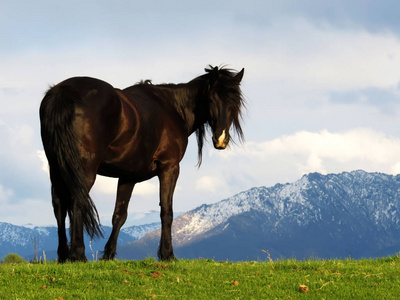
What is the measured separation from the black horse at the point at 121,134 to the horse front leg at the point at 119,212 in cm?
2

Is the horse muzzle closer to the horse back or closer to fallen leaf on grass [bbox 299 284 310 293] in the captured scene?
the horse back

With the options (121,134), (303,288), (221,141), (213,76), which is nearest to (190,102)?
(213,76)

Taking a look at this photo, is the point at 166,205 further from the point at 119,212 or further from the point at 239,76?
the point at 239,76

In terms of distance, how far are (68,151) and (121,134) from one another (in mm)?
1254

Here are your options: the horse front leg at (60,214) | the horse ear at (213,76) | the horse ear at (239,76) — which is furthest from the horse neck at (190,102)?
the horse front leg at (60,214)

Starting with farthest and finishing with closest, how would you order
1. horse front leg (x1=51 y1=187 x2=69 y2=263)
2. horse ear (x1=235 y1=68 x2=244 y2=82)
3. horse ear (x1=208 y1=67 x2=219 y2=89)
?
horse ear (x1=235 y1=68 x2=244 y2=82) < horse ear (x1=208 y1=67 x2=219 y2=89) < horse front leg (x1=51 y1=187 x2=69 y2=263)

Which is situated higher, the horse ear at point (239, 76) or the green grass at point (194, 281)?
the horse ear at point (239, 76)

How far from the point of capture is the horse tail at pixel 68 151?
991 cm

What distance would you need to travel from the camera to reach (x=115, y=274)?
9.65 m

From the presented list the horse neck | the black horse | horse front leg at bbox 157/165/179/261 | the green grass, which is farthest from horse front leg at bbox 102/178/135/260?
the horse neck

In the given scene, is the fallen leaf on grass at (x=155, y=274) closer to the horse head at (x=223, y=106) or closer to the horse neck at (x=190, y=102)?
the horse head at (x=223, y=106)

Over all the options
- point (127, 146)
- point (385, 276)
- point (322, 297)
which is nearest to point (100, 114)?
point (127, 146)

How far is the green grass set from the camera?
877cm

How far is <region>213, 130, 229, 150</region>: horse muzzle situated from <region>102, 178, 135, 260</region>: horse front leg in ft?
7.03
